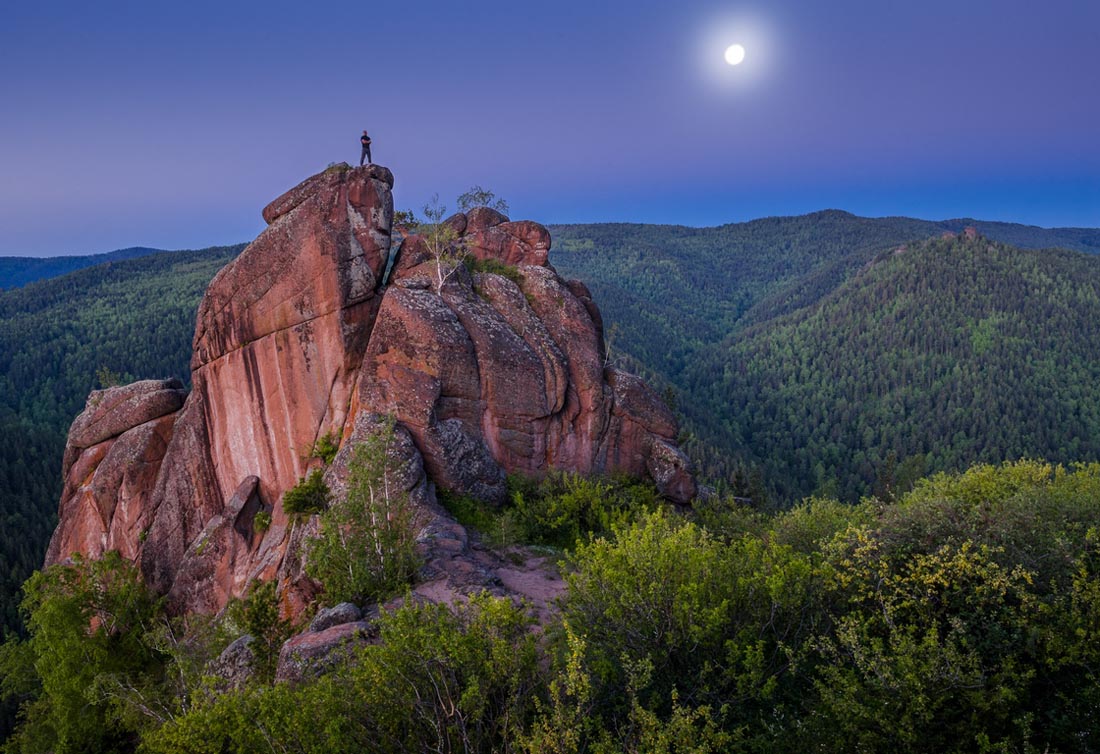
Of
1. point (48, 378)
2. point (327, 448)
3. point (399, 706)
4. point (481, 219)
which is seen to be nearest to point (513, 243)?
point (481, 219)

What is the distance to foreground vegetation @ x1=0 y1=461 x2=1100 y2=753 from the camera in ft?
25.4

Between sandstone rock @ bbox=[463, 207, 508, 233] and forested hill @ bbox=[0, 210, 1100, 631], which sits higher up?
sandstone rock @ bbox=[463, 207, 508, 233]

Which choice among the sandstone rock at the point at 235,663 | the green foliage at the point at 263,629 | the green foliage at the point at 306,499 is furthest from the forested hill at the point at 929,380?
the sandstone rock at the point at 235,663

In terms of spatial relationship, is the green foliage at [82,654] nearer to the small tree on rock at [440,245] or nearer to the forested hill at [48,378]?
the small tree on rock at [440,245]

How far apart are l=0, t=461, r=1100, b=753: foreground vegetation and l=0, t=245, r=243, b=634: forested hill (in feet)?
354

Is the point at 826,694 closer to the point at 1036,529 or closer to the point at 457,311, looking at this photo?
the point at 1036,529

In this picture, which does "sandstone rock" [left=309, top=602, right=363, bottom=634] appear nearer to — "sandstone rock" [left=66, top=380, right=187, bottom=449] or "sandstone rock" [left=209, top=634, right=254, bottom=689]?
"sandstone rock" [left=209, top=634, right=254, bottom=689]

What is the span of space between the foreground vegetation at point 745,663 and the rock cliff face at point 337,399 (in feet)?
41.5

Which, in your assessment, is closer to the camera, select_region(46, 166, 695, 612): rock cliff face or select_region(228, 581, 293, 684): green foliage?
select_region(228, 581, 293, 684): green foliage

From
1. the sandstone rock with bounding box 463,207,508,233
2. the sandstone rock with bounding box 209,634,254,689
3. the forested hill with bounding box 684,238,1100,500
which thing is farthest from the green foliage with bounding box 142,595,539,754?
the forested hill with bounding box 684,238,1100,500

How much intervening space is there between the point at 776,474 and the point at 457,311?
115 m

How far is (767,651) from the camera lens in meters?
9.89

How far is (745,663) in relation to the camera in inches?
337

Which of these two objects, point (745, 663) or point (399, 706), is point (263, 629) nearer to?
point (399, 706)
